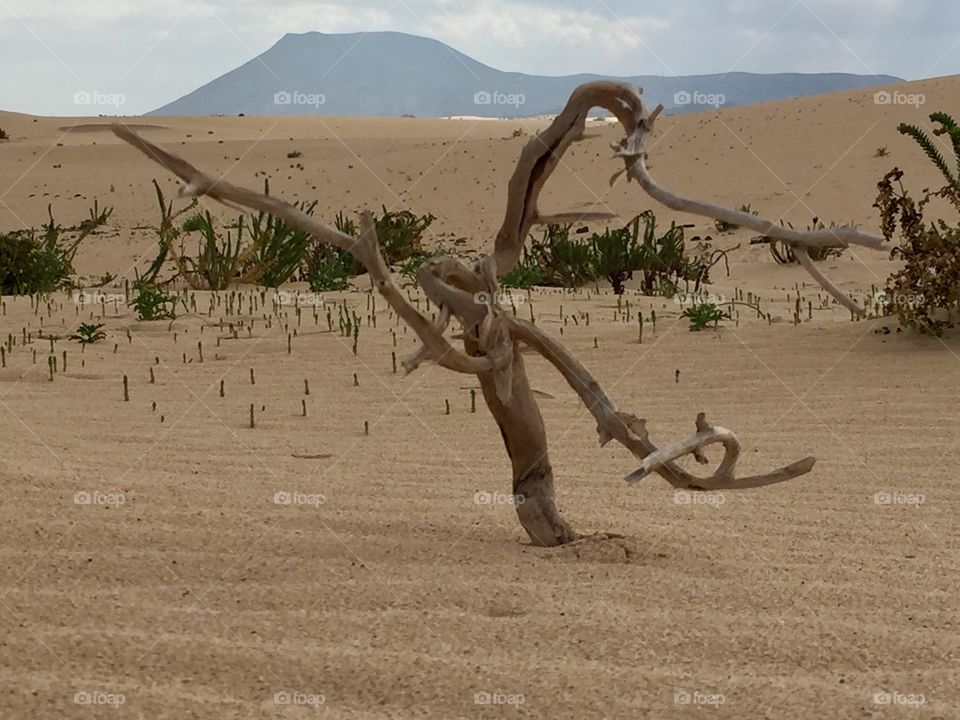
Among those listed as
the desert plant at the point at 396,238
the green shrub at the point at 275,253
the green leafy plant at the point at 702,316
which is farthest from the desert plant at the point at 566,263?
the green leafy plant at the point at 702,316

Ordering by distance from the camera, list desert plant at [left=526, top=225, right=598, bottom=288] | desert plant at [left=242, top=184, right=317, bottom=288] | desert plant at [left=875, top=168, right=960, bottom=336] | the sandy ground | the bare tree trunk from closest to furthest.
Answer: the sandy ground < the bare tree trunk < desert plant at [left=875, top=168, right=960, bottom=336] < desert plant at [left=242, top=184, right=317, bottom=288] < desert plant at [left=526, top=225, right=598, bottom=288]

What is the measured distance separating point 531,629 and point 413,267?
23.4 ft

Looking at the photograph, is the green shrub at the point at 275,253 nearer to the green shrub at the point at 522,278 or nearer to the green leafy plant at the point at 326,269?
the green leafy plant at the point at 326,269

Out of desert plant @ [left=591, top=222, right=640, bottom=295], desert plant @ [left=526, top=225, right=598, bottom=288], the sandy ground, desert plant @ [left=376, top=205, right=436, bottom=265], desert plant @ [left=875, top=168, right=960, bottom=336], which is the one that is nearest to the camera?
the sandy ground

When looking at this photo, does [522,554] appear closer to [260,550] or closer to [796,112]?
[260,550]

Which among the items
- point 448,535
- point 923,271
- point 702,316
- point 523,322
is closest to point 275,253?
point 702,316

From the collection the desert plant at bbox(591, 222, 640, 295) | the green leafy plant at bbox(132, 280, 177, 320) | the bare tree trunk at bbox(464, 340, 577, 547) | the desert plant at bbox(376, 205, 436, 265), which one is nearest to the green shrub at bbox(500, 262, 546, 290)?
the desert plant at bbox(591, 222, 640, 295)

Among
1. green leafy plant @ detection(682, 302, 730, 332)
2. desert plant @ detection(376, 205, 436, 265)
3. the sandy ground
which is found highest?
desert plant @ detection(376, 205, 436, 265)

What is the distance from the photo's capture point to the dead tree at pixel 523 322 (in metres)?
2.57

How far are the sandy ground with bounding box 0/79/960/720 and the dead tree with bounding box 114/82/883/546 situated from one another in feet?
0.78

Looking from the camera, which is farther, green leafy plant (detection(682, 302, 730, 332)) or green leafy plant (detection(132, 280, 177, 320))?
green leafy plant (detection(132, 280, 177, 320))

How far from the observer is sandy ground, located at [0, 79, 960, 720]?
7.24 feet

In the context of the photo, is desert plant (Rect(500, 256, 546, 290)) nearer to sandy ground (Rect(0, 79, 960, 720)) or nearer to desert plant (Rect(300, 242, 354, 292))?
desert plant (Rect(300, 242, 354, 292))

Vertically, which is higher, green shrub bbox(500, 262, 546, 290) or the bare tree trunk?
green shrub bbox(500, 262, 546, 290)
